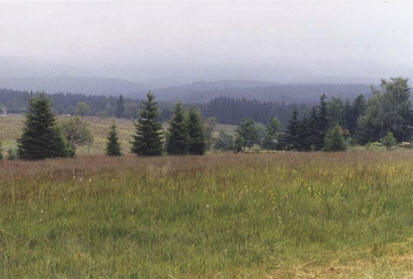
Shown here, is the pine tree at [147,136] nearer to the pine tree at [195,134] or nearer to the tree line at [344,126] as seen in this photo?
the pine tree at [195,134]

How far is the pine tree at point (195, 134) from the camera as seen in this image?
38.2 metres

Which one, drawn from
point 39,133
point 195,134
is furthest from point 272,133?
point 39,133

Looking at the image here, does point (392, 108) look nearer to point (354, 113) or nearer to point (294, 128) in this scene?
point (354, 113)

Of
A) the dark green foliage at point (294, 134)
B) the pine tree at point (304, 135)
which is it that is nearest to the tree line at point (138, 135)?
the dark green foliage at point (294, 134)

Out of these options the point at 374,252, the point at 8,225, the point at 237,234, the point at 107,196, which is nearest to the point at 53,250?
the point at 8,225

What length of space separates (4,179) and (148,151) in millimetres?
26029

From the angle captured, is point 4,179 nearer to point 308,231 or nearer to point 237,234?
point 237,234

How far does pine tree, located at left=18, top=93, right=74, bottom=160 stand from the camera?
2725 cm

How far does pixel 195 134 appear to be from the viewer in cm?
3856

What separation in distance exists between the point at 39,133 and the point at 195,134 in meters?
17.4

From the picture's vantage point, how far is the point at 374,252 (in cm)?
377

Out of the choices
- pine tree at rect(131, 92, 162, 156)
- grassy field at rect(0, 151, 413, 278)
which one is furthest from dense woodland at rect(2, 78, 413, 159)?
grassy field at rect(0, 151, 413, 278)

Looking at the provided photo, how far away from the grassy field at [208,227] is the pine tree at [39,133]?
925 inches

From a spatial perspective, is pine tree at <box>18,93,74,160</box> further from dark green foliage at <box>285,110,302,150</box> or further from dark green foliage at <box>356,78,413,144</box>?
dark green foliage at <box>356,78,413,144</box>
